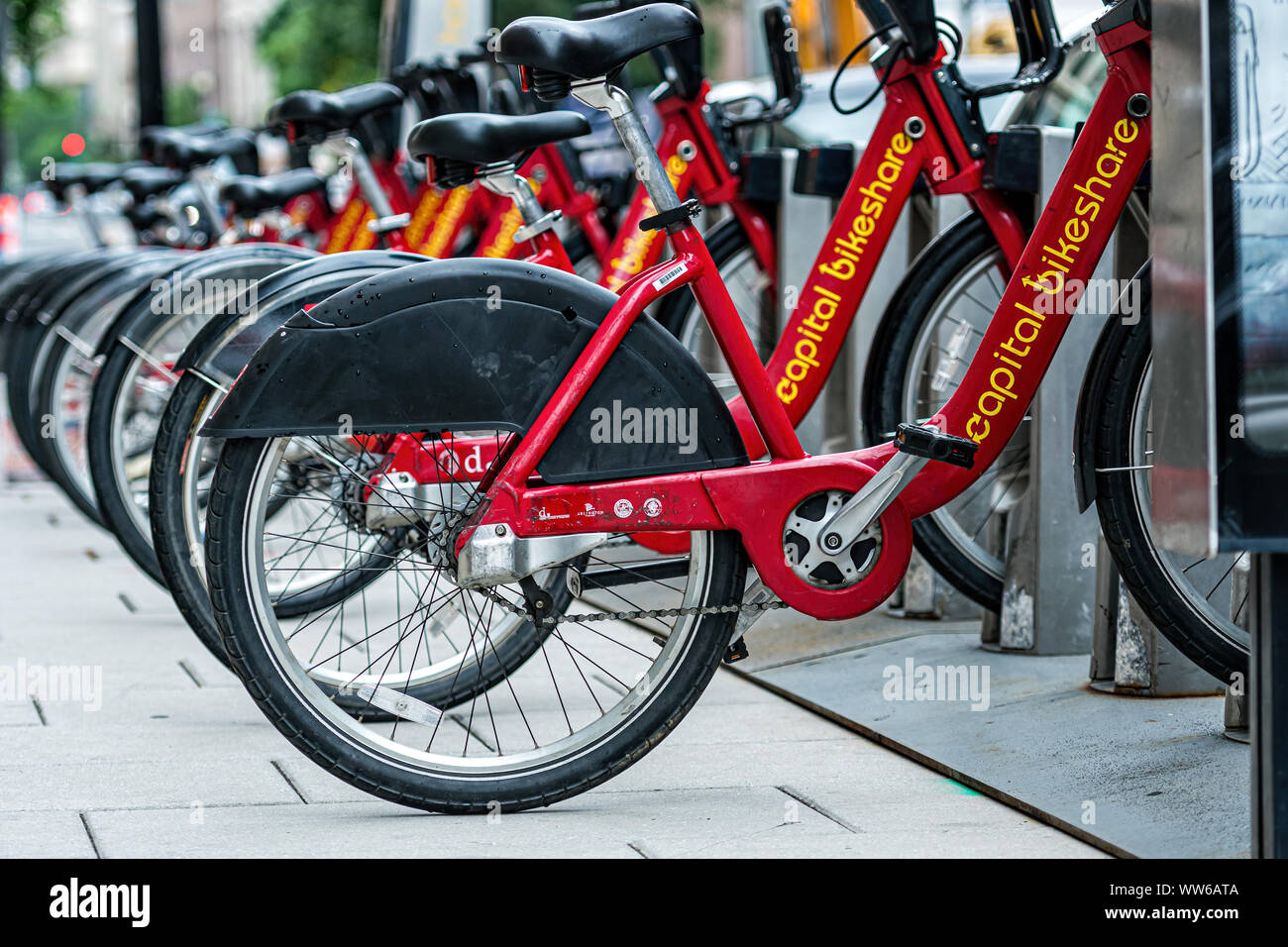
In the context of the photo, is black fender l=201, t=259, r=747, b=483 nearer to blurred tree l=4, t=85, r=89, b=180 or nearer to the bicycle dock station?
the bicycle dock station

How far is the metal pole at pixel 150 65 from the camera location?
41.5 ft

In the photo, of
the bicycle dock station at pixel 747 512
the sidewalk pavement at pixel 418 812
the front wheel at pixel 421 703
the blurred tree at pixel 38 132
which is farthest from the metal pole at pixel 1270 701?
the blurred tree at pixel 38 132

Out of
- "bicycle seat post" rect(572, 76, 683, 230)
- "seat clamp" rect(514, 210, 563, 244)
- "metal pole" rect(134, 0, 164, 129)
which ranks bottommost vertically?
"seat clamp" rect(514, 210, 563, 244)

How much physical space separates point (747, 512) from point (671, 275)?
46 centimetres

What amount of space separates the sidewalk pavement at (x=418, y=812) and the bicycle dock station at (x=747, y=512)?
0.05ft

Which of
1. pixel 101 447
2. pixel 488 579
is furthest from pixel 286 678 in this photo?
pixel 101 447

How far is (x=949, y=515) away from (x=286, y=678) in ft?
5.89

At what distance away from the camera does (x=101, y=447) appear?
17.6 ft

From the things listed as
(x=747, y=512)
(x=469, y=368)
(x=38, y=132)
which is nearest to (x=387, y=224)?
(x=469, y=368)

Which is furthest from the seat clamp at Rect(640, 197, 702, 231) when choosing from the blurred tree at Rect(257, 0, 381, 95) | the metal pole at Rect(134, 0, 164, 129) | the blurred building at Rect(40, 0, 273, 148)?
the blurred building at Rect(40, 0, 273, 148)

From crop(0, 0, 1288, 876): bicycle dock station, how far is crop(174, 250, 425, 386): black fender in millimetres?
12

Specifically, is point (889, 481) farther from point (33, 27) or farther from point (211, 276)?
point (33, 27)

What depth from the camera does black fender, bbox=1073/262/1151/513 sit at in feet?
11.2
